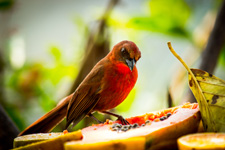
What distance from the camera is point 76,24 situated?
308 centimetres

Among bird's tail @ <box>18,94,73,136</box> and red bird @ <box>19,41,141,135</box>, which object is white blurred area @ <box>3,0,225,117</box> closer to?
red bird @ <box>19,41,141,135</box>

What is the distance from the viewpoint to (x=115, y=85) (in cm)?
137

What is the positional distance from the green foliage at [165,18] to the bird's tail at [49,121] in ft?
4.53

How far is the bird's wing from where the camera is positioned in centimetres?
130

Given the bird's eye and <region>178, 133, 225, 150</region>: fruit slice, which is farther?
the bird's eye

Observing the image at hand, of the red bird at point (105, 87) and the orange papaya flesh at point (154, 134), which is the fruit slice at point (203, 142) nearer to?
the orange papaya flesh at point (154, 134)

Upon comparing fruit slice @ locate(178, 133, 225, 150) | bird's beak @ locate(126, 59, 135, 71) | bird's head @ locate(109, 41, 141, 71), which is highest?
bird's head @ locate(109, 41, 141, 71)

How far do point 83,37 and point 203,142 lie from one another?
2321mm

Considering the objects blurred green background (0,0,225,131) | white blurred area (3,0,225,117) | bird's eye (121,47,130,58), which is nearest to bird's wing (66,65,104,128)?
bird's eye (121,47,130,58)

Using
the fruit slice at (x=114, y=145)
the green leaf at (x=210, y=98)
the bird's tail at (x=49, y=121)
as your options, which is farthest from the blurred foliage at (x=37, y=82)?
the fruit slice at (x=114, y=145)

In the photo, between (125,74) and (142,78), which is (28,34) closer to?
(142,78)

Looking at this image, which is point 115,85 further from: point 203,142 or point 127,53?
point 203,142

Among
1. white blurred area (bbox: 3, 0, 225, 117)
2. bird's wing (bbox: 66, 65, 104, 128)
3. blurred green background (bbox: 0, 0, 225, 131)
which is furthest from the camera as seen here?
white blurred area (bbox: 3, 0, 225, 117)

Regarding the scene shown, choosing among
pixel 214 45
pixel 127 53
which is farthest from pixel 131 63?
pixel 214 45
